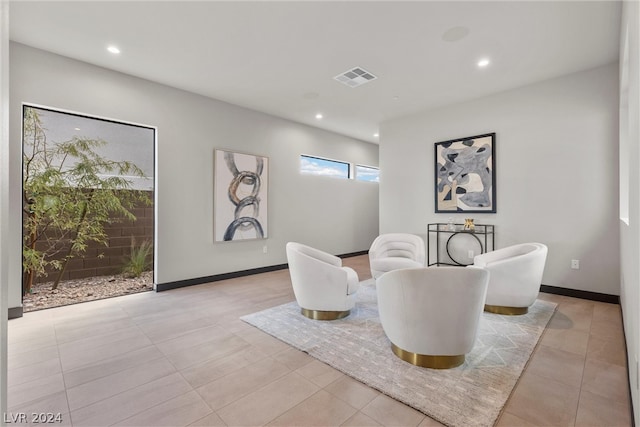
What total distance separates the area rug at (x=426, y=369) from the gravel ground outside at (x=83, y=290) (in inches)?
92.0

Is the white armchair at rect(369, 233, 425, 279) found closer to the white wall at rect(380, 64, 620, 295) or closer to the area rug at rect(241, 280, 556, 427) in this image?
the area rug at rect(241, 280, 556, 427)

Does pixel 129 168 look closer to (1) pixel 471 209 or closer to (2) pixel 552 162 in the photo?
(1) pixel 471 209

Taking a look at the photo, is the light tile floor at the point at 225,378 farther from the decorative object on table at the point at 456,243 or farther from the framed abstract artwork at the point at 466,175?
the framed abstract artwork at the point at 466,175

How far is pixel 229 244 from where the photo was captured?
509cm

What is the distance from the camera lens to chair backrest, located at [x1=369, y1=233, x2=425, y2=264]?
4.46 metres

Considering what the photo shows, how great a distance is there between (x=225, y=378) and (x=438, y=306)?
5.18 ft

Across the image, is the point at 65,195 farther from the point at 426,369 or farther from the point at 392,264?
the point at 426,369

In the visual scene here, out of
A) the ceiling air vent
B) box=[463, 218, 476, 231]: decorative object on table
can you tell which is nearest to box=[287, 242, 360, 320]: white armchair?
the ceiling air vent

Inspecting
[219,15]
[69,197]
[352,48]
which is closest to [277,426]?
[219,15]

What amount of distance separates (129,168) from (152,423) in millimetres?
3848

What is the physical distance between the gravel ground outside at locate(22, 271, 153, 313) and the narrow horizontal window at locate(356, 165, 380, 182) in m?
5.19

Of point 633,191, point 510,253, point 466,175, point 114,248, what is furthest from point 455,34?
point 114,248

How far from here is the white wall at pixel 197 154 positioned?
3.44 m

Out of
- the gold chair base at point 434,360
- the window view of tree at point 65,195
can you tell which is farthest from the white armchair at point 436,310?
the window view of tree at point 65,195
